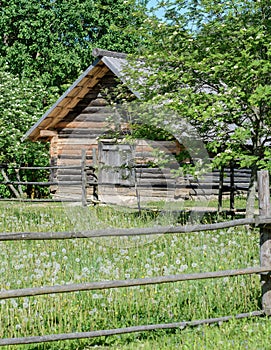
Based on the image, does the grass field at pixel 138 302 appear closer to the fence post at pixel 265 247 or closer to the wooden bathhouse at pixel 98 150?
the fence post at pixel 265 247

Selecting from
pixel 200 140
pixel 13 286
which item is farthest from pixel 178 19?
pixel 13 286

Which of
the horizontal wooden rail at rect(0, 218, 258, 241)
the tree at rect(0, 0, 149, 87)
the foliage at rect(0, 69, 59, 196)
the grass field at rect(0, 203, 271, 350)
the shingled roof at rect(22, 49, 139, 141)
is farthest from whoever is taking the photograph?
the tree at rect(0, 0, 149, 87)

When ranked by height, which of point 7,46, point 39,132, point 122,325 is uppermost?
point 7,46

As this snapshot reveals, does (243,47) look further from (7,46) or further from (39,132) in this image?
(7,46)

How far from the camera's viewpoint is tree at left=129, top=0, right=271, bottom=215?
9.80 m

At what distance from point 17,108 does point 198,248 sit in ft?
51.4

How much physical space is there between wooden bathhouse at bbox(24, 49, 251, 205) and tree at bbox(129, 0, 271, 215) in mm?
5205

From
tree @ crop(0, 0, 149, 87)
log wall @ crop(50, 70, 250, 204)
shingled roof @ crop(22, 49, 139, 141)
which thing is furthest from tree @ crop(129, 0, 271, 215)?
tree @ crop(0, 0, 149, 87)

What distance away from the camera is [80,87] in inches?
717

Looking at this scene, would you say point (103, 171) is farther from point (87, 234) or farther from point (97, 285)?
point (97, 285)

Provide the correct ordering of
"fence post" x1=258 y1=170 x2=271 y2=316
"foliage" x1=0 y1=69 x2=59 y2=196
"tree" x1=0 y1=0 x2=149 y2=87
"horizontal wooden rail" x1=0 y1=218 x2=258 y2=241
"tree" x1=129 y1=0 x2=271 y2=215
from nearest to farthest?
"horizontal wooden rail" x1=0 y1=218 x2=258 y2=241 < "fence post" x1=258 y1=170 x2=271 y2=316 < "tree" x1=129 y1=0 x2=271 y2=215 < "foliage" x1=0 y1=69 x2=59 y2=196 < "tree" x1=0 y1=0 x2=149 y2=87

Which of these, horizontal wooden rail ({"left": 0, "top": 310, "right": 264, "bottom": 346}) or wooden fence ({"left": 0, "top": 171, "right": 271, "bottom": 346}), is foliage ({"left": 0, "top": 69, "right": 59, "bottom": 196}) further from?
Result: horizontal wooden rail ({"left": 0, "top": 310, "right": 264, "bottom": 346})

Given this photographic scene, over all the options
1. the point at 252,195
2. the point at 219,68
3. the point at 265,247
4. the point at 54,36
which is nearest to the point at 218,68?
the point at 219,68

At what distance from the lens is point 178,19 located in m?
11.1
